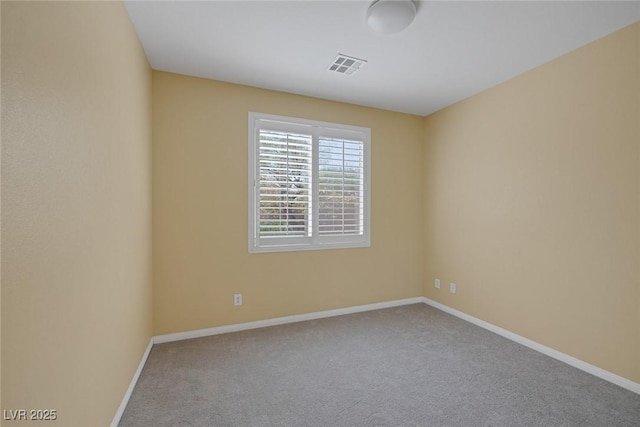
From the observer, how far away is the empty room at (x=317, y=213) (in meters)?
1.16

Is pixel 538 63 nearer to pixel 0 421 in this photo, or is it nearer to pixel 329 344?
pixel 329 344

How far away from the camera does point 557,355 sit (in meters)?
Answer: 2.59

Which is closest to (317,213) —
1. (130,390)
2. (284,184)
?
(284,184)

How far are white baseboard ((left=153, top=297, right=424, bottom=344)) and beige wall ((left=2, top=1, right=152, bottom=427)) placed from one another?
2.82ft

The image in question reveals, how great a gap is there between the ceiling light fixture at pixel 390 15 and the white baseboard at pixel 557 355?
3001 mm

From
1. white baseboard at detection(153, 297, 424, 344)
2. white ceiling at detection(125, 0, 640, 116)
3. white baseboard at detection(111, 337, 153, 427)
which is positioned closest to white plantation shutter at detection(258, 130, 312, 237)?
white ceiling at detection(125, 0, 640, 116)

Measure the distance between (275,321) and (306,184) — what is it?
1.61 metres

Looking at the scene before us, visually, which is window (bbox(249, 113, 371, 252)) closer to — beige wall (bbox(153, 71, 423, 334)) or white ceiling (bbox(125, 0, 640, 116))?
beige wall (bbox(153, 71, 423, 334))

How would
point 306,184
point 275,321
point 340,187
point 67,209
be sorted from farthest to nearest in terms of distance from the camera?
point 340,187, point 306,184, point 275,321, point 67,209

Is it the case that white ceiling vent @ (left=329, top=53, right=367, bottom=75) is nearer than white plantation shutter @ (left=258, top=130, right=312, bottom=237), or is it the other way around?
white ceiling vent @ (left=329, top=53, right=367, bottom=75)

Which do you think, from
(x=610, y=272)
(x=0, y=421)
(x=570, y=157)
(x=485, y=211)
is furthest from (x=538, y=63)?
(x=0, y=421)

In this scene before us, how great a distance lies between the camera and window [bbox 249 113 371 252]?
128 inches

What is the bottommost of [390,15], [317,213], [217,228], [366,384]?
[366,384]

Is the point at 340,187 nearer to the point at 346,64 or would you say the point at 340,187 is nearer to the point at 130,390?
the point at 346,64
